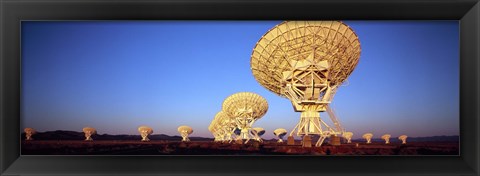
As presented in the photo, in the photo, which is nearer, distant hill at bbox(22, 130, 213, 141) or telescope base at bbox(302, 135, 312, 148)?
distant hill at bbox(22, 130, 213, 141)

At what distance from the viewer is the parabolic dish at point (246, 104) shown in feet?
36.1

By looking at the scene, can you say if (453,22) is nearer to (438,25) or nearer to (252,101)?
(438,25)

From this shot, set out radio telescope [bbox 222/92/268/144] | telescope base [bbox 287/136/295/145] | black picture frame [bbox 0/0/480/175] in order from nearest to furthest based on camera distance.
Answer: black picture frame [bbox 0/0/480/175], telescope base [bbox 287/136/295/145], radio telescope [bbox 222/92/268/144]

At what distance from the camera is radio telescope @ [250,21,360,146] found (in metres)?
10.6

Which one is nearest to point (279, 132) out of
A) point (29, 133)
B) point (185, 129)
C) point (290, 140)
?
point (290, 140)

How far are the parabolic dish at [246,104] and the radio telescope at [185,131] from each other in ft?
3.25

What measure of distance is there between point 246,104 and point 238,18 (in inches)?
126

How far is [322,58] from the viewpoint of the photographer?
1205 centimetres

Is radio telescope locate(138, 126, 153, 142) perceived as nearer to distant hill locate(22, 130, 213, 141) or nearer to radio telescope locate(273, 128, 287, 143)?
distant hill locate(22, 130, 213, 141)

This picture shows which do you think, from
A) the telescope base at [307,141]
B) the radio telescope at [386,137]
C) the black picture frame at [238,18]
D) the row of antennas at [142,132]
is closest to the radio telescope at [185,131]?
the row of antennas at [142,132]

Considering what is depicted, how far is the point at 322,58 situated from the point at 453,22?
3366mm

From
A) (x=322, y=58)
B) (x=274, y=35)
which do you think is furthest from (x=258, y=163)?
(x=322, y=58)

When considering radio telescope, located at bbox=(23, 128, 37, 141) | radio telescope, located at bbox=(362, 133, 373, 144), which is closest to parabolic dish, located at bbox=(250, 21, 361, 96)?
radio telescope, located at bbox=(362, 133, 373, 144)

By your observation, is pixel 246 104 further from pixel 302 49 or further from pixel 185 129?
pixel 302 49
